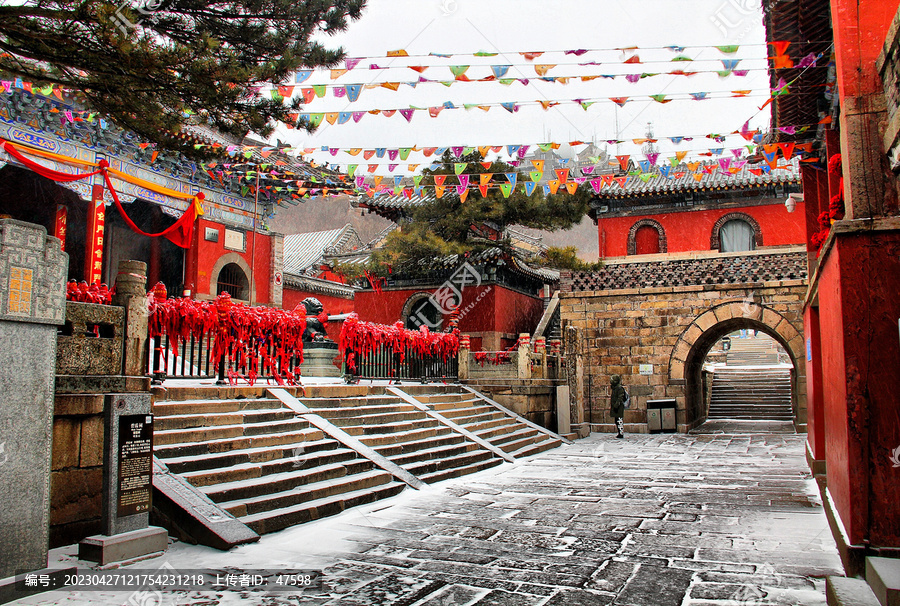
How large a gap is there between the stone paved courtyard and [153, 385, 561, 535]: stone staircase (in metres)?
0.35

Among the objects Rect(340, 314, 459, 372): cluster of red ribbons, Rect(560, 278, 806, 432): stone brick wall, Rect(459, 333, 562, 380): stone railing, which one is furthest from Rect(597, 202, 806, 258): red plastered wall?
Rect(340, 314, 459, 372): cluster of red ribbons

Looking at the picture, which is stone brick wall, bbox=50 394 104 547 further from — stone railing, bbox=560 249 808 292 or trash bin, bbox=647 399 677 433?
stone railing, bbox=560 249 808 292

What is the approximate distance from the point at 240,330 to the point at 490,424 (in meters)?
5.30

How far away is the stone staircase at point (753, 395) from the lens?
2031 cm

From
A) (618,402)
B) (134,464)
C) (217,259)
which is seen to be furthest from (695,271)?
(134,464)

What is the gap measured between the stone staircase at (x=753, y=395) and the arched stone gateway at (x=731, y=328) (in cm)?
421

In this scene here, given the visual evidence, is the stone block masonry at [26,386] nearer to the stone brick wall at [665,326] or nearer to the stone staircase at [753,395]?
the stone brick wall at [665,326]

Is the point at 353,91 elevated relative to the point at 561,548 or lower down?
elevated

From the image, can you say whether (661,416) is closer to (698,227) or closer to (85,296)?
(698,227)

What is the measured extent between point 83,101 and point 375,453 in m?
5.04

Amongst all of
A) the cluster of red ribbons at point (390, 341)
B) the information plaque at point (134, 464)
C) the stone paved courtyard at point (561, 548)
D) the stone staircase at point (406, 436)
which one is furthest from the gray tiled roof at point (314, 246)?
the information plaque at point (134, 464)

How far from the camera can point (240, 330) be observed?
8430mm

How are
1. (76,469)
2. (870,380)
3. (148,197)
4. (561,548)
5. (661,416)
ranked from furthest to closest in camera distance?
(661,416) → (148,197) → (561,548) → (76,469) → (870,380)

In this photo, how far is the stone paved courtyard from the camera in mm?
4023
